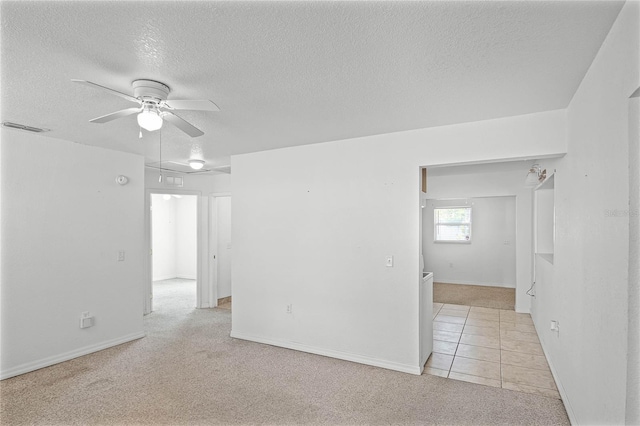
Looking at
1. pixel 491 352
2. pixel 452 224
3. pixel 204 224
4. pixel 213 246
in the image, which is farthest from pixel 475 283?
pixel 204 224

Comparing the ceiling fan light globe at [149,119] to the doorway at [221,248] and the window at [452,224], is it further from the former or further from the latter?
the window at [452,224]

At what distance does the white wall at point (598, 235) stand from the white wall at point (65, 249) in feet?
15.5

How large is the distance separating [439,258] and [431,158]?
5742mm

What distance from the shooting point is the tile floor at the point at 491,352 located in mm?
3217

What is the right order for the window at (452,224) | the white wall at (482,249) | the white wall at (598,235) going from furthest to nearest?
the window at (452,224), the white wall at (482,249), the white wall at (598,235)

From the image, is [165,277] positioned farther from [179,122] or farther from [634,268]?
[634,268]

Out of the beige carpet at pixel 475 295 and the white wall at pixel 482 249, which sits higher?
the white wall at pixel 482 249

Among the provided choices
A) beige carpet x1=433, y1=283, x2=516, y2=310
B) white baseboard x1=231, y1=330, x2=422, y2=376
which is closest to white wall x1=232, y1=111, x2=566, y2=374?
white baseboard x1=231, y1=330, x2=422, y2=376

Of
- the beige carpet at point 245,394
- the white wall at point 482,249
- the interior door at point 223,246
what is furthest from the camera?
the white wall at point 482,249

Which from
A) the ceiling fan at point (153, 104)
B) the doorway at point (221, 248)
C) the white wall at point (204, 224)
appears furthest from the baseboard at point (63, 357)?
the ceiling fan at point (153, 104)

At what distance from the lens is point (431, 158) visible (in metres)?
3.33

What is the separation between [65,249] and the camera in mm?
3820

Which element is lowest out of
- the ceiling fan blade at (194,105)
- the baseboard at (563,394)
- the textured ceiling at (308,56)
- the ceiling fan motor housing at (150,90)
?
the baseboard at (563,394)

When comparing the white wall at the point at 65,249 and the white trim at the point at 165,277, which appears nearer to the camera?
the white wall at the point at 65,249
